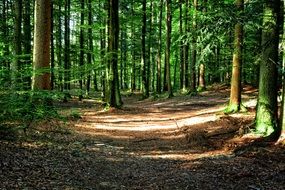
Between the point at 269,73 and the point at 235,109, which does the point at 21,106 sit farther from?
the point at 235,109

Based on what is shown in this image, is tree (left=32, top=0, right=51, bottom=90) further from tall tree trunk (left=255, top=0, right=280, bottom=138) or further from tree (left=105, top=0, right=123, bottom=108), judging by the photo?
tree (left=105, top=0, right=123, bottom=108)

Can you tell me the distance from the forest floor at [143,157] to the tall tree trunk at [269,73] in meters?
0.78

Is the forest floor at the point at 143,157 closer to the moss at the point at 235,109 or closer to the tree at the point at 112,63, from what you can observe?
the moss at the point at 235,109

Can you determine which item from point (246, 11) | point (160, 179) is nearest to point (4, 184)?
point (160, 179)

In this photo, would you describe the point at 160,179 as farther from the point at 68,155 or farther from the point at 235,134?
the point at 235,134

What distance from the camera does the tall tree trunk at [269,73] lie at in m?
12.1

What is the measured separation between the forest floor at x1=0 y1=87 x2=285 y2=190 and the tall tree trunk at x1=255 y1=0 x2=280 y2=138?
2.56ft

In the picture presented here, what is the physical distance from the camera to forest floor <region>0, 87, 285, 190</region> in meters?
8.34

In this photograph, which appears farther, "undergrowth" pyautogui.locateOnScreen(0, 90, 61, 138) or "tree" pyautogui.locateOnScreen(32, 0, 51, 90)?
"tree" pyautogui.locateOnScreen(32, 0, 51, 90)

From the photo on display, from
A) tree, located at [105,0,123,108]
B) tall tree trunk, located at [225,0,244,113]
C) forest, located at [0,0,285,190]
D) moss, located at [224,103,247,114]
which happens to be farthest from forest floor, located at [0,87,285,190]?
tree, located at [105,0,123,108]

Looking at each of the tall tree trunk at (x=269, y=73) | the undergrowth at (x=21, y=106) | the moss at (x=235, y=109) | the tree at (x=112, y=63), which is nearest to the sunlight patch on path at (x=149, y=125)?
the moss at (x=235, y=109)

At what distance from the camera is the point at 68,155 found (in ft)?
34.8

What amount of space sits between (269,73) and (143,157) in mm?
4802

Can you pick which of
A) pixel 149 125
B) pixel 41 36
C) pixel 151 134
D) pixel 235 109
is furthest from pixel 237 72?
pixel 41 36
